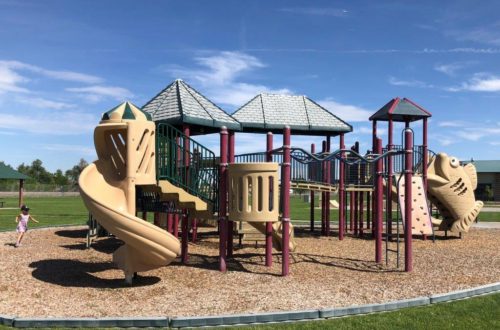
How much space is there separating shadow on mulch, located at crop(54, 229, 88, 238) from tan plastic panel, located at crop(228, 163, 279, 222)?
8.90m

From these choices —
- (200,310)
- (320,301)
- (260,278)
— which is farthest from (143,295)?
(320,301)

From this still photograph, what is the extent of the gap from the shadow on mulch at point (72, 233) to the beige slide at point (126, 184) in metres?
A: 8.30

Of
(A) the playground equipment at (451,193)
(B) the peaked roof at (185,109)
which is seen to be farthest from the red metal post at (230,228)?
(A) the playground equipment at (451,193)

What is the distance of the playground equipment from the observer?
17.8m

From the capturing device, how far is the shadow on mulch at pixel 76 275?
9133 mm

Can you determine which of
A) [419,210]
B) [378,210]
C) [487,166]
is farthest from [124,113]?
[487,166]

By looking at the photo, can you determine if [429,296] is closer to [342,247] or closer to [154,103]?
[342,247]

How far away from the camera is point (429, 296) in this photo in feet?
25.2

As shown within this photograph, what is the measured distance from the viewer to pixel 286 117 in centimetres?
1841

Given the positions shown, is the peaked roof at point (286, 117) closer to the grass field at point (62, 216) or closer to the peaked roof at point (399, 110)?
the peaked roof at point (399, 110)

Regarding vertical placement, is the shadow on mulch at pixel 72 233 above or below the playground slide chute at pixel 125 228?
below

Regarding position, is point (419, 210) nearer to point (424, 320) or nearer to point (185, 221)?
point (185, 221)

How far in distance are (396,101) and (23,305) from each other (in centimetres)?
1431

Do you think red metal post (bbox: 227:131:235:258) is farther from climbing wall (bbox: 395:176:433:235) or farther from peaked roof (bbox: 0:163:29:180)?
peaked roof (bbox: 0:163:29:180)
